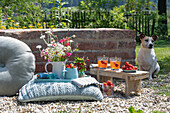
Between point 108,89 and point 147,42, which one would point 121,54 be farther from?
point 108,89

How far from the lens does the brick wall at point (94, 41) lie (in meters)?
4.65

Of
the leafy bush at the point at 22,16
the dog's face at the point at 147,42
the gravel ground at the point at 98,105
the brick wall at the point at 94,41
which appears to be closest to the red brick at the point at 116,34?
the brick wall at the point at 94,41

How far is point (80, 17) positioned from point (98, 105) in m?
7.04

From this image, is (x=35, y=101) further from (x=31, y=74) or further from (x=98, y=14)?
(x=98, y=14)

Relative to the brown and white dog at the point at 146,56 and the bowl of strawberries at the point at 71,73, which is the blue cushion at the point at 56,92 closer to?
the bowl of strawberries at the point at 71,73

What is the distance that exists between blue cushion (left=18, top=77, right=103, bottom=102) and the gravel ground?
0.24 ft

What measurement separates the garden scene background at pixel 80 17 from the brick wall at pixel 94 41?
2.66ft

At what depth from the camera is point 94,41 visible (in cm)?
491

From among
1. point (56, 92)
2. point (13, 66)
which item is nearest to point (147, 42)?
point (56, 92)

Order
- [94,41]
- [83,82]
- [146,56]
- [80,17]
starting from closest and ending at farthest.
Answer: [83,82] < [94,41] < [146,56] < [80,17]

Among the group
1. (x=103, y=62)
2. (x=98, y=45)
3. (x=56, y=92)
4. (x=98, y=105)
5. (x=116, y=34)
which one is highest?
(x=116, y=34)

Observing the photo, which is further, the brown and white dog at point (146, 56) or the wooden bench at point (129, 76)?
the brown and white dog at point (146, 56)

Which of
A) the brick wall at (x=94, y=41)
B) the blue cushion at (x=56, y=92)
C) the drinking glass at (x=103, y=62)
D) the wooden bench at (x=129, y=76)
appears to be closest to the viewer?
the blue cushion at (x=56, y=92)

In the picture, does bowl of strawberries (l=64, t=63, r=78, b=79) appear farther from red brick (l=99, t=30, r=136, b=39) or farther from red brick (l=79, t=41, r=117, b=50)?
red brick (l=99, t=30, r=136, b=39)
